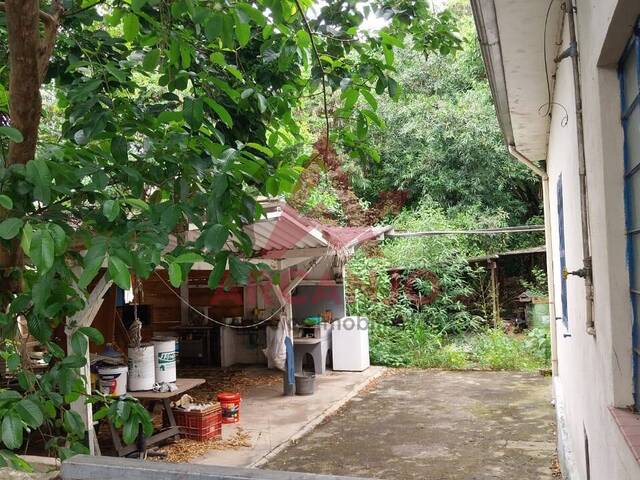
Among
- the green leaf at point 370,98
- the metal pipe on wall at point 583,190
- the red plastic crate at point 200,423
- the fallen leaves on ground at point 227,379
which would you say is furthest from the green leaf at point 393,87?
the fallen leaves on ground at point 227,379

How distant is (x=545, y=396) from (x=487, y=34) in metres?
7.25

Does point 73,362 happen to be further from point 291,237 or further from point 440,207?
point 440,207

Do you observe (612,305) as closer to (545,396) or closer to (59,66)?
(59,66)

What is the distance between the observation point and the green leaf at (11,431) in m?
1.65

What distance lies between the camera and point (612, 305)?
2.09 meters

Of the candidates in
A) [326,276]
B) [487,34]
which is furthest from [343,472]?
[326,276]

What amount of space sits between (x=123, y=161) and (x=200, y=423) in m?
5.47

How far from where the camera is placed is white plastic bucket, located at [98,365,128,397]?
6.41 m

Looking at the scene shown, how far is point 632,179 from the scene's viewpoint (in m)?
2.03

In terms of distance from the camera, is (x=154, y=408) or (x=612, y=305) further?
(x=154, y=408)

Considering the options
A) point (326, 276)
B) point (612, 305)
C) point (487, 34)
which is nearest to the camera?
point (612, 305)

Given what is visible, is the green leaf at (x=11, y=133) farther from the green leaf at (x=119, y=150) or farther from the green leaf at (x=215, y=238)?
the green leaf at (x=215, y=238)

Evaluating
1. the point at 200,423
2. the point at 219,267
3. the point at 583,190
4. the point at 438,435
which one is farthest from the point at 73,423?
the point at 438,435

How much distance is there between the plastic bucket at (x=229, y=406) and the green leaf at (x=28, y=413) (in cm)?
635
